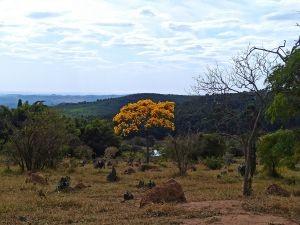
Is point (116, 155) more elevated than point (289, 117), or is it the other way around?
point (289, 117)

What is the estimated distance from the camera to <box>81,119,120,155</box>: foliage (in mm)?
47781

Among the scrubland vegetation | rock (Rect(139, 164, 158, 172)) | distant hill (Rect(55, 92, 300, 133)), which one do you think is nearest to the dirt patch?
the scrubland vegetation

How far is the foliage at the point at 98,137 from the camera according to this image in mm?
47781

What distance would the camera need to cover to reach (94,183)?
2055cm

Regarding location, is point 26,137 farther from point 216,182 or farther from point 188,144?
point 216,182

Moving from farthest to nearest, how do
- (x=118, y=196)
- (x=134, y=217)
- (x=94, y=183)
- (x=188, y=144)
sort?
(x=188, y=144) → (x=94, y=183) → (x=118, y=196) → (x=134, y=217)

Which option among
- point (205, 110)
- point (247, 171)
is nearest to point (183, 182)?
point (247, 171)

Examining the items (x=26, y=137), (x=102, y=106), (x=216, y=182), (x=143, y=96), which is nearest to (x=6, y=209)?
(x=216, y=182)

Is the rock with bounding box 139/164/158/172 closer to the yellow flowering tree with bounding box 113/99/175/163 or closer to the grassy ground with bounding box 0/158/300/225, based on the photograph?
the yellow flowering tree with bounding box 113/99/175/163

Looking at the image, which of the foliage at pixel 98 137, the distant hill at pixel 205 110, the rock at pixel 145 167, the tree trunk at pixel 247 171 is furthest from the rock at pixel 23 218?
the foliage at pixel 98 137

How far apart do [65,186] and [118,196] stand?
83.9 inches

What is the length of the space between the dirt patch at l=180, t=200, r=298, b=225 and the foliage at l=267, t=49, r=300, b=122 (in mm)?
A: 2753

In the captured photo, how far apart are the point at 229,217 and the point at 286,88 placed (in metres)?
4.01

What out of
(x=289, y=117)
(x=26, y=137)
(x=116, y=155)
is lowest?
(x=116, y=155)
